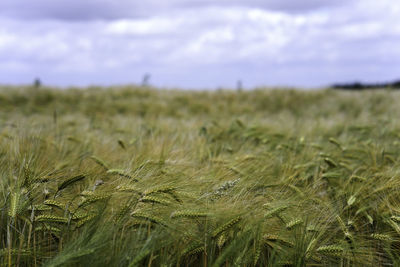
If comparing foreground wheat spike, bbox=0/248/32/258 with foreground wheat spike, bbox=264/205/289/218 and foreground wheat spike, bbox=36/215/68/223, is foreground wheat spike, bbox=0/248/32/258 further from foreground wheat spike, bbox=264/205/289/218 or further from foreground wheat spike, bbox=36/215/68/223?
foreground wheat spike, bbox=264/205/289/218

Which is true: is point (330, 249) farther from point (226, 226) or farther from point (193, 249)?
point (193, 249)

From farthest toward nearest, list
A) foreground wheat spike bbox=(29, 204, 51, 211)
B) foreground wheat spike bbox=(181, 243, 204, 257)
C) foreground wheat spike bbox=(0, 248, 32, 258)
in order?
foreground wheat spike bbox=(29, 204, 51, 211)
foreground wheat spike bbox=(181, 243, 204, 257)
foreground wheat spike bbox=(0, 248, 32, 258)

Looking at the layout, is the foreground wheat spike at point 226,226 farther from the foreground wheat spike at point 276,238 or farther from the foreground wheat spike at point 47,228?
the foreground wheat spike at point 47,228

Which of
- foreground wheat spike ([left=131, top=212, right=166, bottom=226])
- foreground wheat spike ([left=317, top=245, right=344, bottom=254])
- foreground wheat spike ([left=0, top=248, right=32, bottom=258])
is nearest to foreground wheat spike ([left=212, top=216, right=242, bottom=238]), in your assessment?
foreground wheat spike ([left=131, top=212, right=166, bottom=226])

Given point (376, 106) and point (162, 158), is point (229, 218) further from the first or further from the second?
point (376, 106)

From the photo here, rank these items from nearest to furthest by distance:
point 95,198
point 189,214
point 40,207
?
point 189,214, point 95,198, point 40,207

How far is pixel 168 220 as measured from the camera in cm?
180

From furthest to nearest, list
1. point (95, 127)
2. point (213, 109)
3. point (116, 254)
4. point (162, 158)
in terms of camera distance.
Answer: point (213, 109) → point (95, 127) → point (162, 158) → point (116, 254)

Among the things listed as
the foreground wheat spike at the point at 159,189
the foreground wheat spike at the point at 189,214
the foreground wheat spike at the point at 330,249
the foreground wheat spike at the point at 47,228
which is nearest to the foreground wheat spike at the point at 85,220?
the foreground wheat spike at the point at 47,228

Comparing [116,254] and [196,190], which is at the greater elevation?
[196,190]

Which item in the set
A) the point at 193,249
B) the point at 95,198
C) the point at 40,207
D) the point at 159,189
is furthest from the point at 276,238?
the point at 40,207

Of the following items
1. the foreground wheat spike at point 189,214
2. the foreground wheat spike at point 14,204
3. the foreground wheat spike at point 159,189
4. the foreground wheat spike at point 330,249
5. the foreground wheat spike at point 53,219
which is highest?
the foreground wheat spike at point 159,189

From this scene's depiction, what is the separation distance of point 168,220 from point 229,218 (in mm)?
271

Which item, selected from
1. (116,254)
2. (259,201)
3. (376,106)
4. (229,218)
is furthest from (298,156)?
(376,106)
